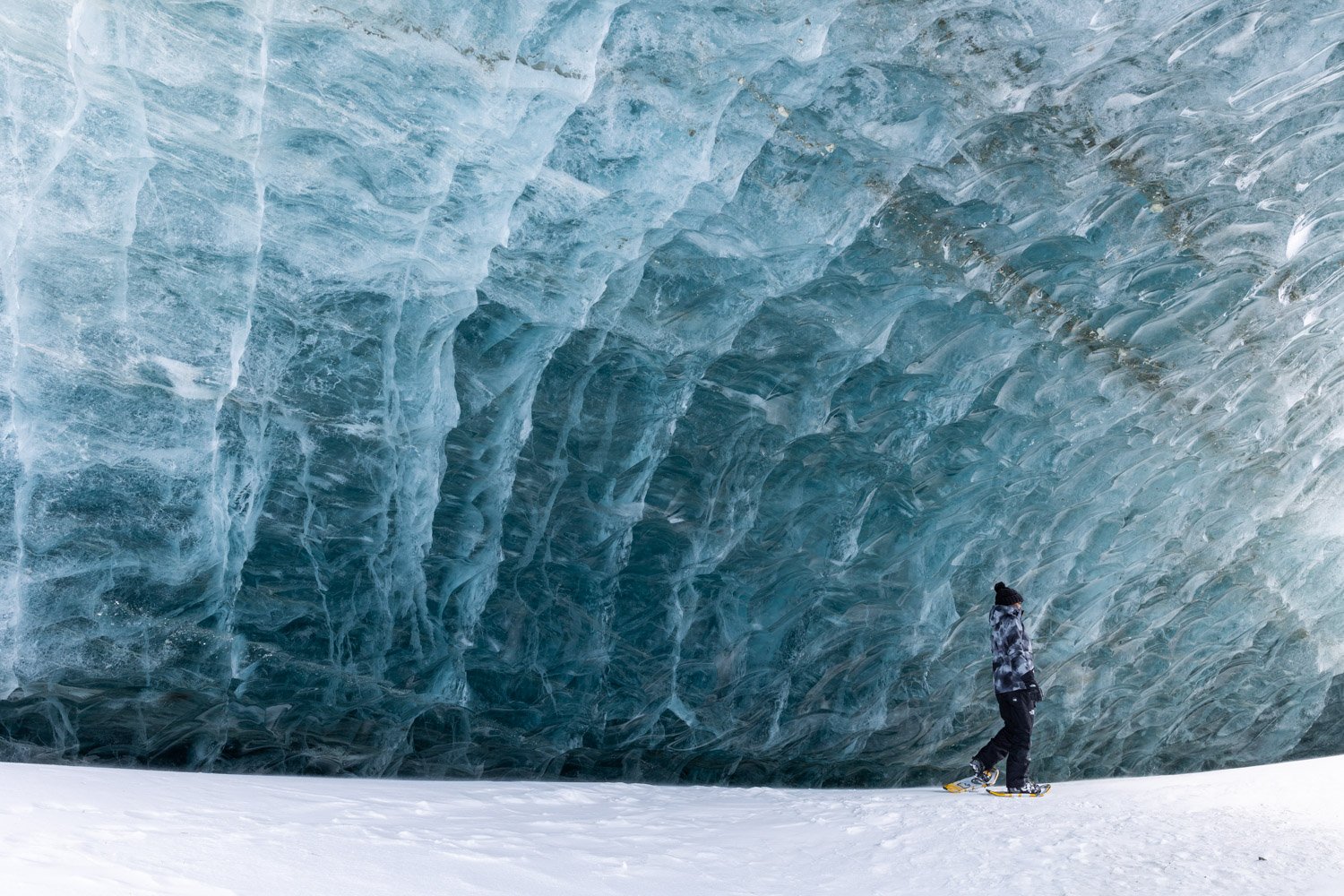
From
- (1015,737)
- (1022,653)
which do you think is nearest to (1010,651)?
(1022,653)

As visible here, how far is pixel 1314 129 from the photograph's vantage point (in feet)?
16.7

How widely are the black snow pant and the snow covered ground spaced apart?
21 centimetres

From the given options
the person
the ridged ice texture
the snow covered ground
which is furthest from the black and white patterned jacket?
the ridged ice texture

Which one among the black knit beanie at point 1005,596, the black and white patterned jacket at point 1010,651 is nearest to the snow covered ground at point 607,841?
the black and white patterned jacket at point 1010,651

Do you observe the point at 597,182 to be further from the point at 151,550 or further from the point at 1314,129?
the point at 1314,129

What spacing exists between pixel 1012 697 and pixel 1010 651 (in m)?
0.24

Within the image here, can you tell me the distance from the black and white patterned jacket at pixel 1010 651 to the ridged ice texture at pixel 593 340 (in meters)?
0.73

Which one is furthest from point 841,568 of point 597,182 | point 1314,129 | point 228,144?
point 228,144

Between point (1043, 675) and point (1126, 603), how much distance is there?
2.70ft

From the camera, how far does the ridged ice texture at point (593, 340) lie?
13.4ft

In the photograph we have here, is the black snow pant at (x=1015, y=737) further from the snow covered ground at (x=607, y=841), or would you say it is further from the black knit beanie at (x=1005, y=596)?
the black knit beanie at (x=1005, y=596)

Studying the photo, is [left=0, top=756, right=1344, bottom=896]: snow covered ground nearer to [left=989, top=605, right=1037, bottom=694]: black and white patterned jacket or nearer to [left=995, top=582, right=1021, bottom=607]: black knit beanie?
[left=989, top=605, right=1037, bottom=694]: black and white patterned jacket

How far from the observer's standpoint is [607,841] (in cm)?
373

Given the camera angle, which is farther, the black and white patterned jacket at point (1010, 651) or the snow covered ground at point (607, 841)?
the black and white patterned jacket at point (1010, 651)
